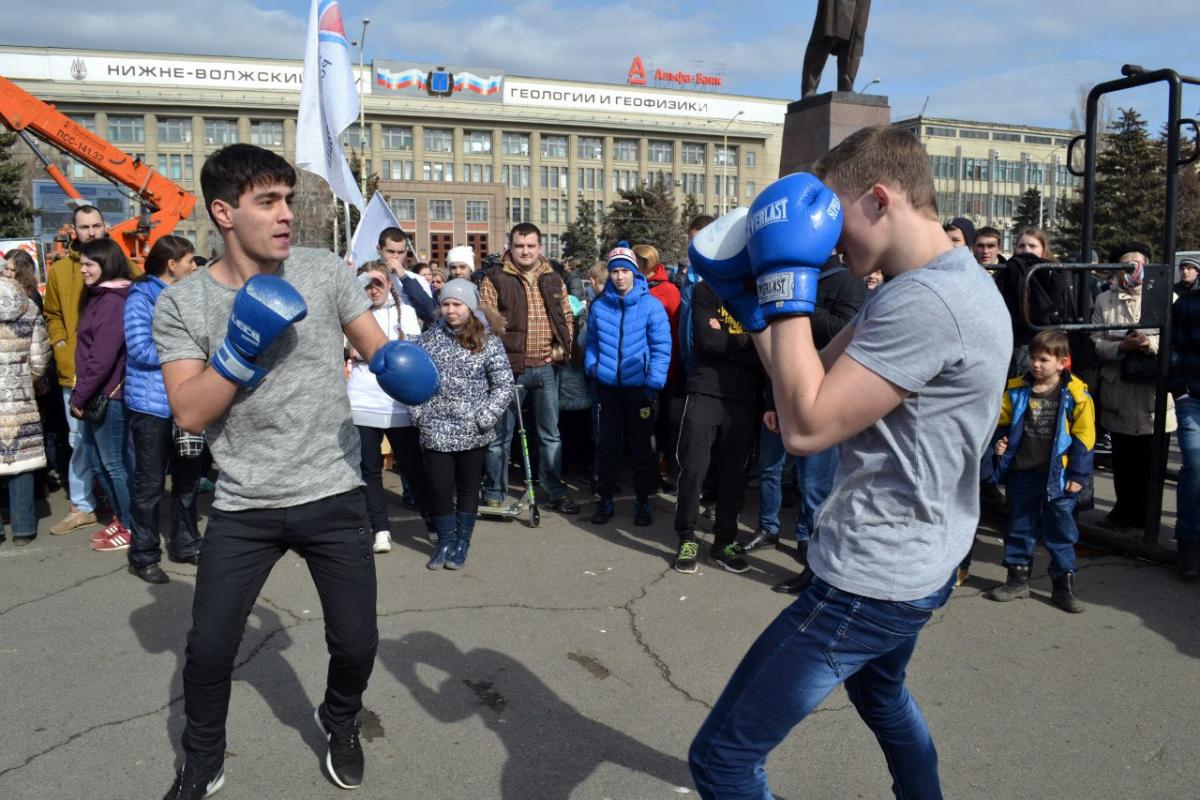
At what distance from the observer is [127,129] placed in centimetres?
7781

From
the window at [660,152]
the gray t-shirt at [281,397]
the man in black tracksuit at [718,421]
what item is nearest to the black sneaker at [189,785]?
the gray t-shirt at [281,397]

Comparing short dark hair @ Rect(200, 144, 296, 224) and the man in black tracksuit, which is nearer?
short dark hair @ Rect(200, 144, 296, 224)

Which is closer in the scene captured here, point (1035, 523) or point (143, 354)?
point (1035, 523)

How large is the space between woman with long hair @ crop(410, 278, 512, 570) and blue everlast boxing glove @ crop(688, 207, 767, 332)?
3.52 metres

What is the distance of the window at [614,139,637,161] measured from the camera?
89625mm

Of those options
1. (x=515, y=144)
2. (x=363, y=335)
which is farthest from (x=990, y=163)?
(x=363, y=335)

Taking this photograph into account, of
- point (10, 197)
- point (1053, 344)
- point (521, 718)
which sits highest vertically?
point (10, 197)

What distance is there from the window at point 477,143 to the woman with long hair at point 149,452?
8439 centimetres

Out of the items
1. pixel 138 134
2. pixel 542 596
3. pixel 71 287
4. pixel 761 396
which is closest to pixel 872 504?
pixel 542 596

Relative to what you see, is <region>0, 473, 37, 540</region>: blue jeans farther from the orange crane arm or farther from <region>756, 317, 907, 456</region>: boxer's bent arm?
the orange crane arm

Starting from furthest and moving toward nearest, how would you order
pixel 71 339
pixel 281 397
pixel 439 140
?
pixel 439 140 → pixel 71 339 → pixel 281 397

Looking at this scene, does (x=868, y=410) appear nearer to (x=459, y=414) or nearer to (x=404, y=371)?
(x=404, y=371)

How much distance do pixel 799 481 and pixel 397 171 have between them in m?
83.7

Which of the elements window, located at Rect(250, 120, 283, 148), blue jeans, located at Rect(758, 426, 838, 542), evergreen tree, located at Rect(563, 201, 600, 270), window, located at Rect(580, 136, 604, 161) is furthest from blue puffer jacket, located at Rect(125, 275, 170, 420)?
window, located at Rect(580, 136, 604, 161)
